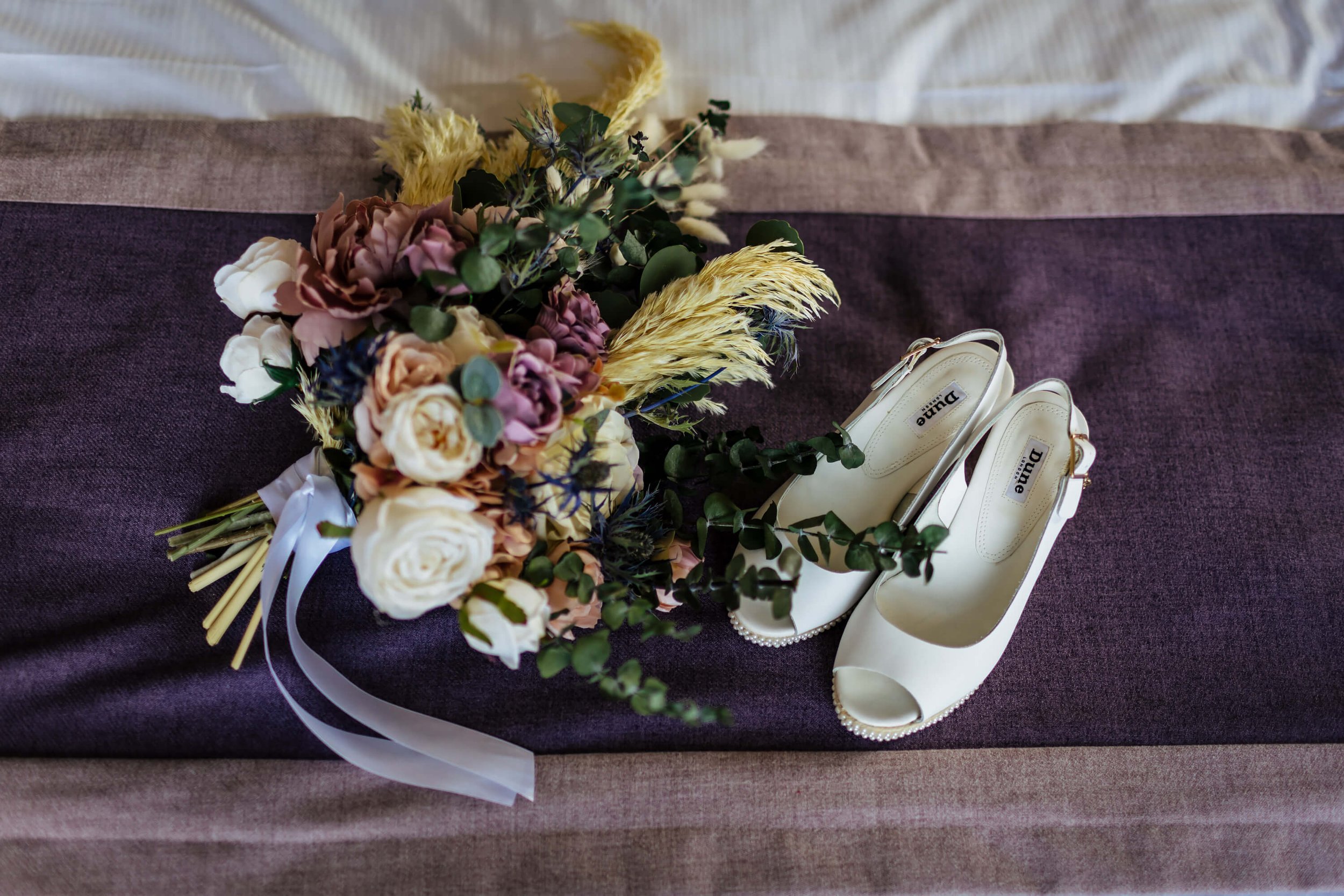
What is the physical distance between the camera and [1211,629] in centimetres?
96

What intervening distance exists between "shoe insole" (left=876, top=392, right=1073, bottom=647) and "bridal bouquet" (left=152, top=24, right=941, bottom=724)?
207 millimetres

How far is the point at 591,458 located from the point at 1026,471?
60 cm

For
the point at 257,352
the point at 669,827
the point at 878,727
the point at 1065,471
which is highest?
the point at 257,352

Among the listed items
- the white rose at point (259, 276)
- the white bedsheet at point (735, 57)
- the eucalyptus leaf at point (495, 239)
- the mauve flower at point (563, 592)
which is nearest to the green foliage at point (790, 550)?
the mauve flower at point (563, 592)

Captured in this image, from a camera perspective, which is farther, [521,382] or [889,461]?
[889,461]

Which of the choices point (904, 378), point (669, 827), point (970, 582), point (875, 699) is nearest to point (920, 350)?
point (904, 378)

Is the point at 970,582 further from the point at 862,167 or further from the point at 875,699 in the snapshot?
the point at 862,167

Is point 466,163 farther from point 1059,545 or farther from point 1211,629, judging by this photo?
point 1211,629

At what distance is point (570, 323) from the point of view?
0.69 m

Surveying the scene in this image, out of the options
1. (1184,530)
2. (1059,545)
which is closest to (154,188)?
(1059,545)

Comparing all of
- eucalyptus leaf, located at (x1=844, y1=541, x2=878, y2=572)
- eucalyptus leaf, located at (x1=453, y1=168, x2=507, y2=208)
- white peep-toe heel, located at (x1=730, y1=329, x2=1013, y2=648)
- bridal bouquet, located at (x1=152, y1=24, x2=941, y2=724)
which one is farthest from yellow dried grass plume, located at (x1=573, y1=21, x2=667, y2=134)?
eucalyptus leaf, located at (x1=844, y1=541, x2=878, y2=572)

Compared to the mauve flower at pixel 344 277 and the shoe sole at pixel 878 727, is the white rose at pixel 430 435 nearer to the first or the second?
the mauve flower at pixel 344 277

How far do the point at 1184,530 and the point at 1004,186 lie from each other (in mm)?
524

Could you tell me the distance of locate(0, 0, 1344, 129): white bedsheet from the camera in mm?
1149
